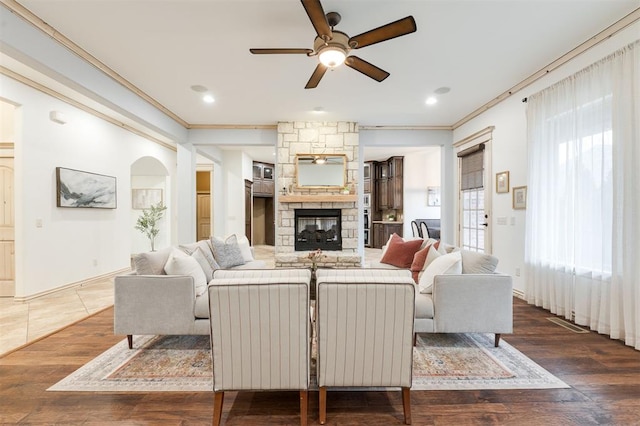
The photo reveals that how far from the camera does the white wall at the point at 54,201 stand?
3840mm

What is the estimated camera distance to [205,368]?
2252mm

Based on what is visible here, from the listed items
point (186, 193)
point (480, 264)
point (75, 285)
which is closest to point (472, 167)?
point (480, 264)

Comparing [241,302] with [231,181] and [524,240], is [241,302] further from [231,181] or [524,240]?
[231,181]

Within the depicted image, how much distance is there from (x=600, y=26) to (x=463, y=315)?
9.75 ft

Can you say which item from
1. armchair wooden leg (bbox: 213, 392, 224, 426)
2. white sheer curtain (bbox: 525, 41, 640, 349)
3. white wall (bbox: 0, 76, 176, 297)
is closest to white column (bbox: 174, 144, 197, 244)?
white wall (bbox: 0, 76, 176, 297)

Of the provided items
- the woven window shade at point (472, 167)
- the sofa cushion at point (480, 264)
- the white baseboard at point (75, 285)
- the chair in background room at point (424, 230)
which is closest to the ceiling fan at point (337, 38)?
the sofa cushion at point (480, 264)

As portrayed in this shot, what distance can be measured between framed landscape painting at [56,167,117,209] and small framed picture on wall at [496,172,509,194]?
6461 millimetres

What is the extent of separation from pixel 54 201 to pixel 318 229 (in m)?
4.19

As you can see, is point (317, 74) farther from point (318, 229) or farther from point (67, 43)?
point (318, 229)

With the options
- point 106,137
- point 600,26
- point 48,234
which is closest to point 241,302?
point 600,26

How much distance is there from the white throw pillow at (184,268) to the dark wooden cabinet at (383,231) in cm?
685

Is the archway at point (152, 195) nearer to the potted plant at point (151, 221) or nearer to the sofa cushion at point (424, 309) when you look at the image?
the potted plant at point (151, 221)

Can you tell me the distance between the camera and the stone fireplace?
5.75 m

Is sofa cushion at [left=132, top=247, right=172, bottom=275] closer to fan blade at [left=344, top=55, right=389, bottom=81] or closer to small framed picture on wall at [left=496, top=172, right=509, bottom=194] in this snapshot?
fan blade at [left=344, top=55, right=389, bottom=81]
